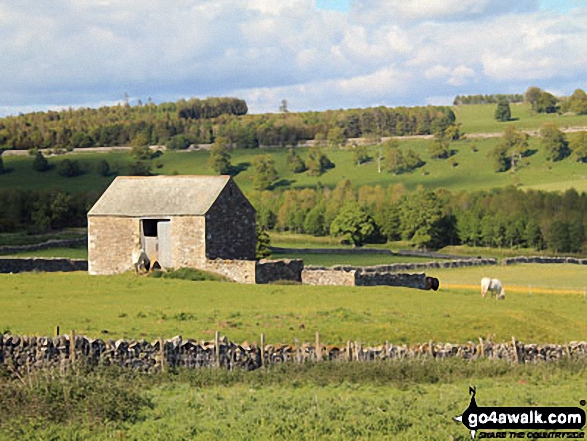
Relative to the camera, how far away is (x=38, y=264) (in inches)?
2422

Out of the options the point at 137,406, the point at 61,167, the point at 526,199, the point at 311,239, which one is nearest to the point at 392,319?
the point at 137,406

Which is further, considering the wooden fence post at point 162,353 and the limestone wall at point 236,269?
the limestone wall at point 236,269

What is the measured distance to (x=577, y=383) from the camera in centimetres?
2791

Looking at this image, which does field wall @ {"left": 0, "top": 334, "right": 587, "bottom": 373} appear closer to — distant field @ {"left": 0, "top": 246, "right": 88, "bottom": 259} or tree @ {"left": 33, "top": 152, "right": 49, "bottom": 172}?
distant field @ {"left": 0, "top": 246, "right": 88, "bottom": 259}

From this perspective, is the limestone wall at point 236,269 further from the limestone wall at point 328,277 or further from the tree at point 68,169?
the tree at point 68,169

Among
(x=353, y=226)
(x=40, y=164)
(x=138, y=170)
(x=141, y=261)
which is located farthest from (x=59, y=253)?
(x=40, y=164)

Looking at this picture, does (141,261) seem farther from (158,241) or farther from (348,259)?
(348,259)

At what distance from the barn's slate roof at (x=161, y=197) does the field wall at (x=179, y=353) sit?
28.1 metres

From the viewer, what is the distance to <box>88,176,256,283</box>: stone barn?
2210 inches

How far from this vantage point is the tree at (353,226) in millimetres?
134000

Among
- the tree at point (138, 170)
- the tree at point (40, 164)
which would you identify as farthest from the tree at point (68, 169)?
the tree at point (138, 170)

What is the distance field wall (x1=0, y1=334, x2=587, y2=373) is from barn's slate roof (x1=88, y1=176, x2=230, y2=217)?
92.3ft

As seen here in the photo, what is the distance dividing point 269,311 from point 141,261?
19079mm

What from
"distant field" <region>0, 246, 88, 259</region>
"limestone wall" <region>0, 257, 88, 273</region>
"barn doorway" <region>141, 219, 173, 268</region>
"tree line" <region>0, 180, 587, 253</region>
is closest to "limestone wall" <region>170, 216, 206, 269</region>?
"barn doorway" <region>141, 219, 173, 268</region>
